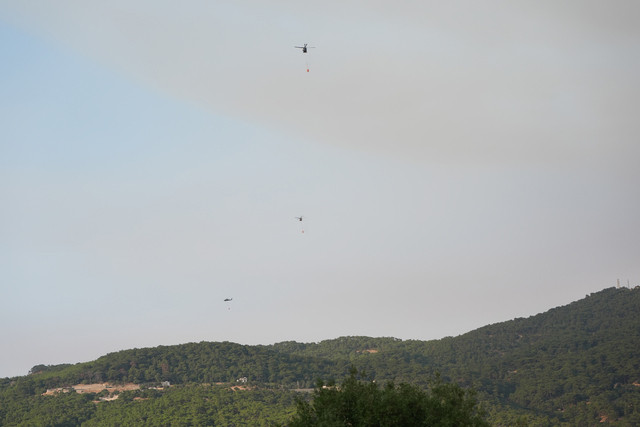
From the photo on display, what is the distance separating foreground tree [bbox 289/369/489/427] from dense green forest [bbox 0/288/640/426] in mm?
67387

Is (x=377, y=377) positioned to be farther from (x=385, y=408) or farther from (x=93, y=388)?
(x=385, y=408)

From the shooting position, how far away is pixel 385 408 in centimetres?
4416

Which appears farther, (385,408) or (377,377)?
(377,377)

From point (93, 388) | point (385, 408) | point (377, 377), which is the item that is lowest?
point (385, 408)

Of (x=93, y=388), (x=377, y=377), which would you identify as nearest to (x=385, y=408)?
(x=93, y=388)

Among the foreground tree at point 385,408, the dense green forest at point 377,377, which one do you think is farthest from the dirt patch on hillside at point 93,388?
the foreground tree at point 385,408

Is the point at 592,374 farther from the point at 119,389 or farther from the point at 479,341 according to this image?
the point at 119,389

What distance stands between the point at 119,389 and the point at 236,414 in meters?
35.9

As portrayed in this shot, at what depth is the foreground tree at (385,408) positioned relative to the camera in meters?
44.1

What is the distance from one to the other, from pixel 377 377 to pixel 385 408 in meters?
115

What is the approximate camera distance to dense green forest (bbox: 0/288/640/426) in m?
123

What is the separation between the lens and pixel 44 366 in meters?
188

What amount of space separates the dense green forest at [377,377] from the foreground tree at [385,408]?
67.4 metres

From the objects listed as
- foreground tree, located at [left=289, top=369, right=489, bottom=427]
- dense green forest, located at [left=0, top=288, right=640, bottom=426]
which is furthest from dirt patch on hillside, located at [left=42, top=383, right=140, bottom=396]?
foreground tree, located at [left=289, top=369, right=489, bottom=427]
